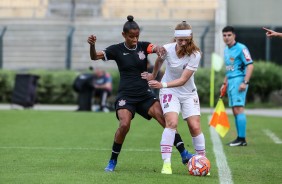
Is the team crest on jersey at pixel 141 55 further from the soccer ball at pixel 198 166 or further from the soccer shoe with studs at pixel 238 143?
the soccer shoe with studs at pixel 238 143

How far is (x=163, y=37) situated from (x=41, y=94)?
6574mm

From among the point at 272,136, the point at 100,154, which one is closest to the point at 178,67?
the point at 100,154

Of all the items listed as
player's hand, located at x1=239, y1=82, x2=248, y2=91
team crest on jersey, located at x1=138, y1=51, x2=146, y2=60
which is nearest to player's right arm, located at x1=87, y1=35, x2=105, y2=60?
team crest on jersey, located at x1=138, y1=51, x2=146, y2=60

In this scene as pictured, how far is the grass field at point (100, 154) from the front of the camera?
1017cm

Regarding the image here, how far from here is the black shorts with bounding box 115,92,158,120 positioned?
1091cm

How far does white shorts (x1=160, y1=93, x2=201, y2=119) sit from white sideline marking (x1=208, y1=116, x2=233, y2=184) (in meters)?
0.83

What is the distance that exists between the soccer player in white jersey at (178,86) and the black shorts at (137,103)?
162 millimetres

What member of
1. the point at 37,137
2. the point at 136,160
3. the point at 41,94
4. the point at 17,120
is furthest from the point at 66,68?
the point at 136,160

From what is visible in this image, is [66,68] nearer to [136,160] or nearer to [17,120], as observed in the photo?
[17,120]

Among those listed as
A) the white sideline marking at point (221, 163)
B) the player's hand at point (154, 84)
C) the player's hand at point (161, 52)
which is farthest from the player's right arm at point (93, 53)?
the white sideline marking at point (221, 163)

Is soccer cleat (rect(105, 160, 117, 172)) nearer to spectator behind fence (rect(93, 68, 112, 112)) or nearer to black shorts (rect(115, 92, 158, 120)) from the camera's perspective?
black shorts (rect(115, 92, 158, 120))

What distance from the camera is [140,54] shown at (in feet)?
35.9

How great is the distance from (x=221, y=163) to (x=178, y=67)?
1.85m

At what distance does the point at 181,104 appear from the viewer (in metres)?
11.0
